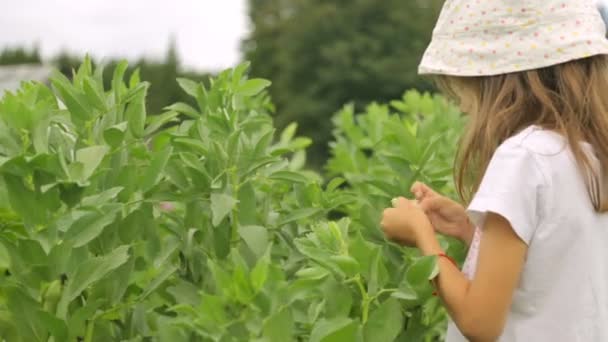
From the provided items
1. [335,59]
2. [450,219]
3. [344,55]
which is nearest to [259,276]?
[450,219]

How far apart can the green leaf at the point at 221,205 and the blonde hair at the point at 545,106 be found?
→ 50cm

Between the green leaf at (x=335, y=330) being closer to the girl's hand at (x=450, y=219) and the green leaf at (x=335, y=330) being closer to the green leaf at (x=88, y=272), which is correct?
the green leaf at (x=88, y=272)

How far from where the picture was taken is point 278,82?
38469 millimetres

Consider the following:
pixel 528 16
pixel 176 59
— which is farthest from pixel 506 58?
pixel 176 59

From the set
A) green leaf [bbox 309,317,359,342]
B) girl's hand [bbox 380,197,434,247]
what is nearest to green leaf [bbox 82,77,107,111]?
girl's hand [bbox 380,197,434,247]

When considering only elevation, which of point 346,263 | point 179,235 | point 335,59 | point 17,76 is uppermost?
point 346,263

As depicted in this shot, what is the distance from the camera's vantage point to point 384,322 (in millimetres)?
1670

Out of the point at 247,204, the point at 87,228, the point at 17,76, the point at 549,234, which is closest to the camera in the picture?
the point at 87,228

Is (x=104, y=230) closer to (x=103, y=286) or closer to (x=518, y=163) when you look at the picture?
(x=103, y=286)

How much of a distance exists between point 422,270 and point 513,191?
0.72ft

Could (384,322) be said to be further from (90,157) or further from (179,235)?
(90,157)

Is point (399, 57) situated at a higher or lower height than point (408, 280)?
lower

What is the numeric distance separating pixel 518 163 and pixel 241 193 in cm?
51

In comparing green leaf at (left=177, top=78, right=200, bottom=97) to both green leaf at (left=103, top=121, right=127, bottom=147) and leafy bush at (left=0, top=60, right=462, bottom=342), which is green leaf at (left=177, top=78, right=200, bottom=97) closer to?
leafy bush at (left=0, top=60, right=462, bottom=342)
